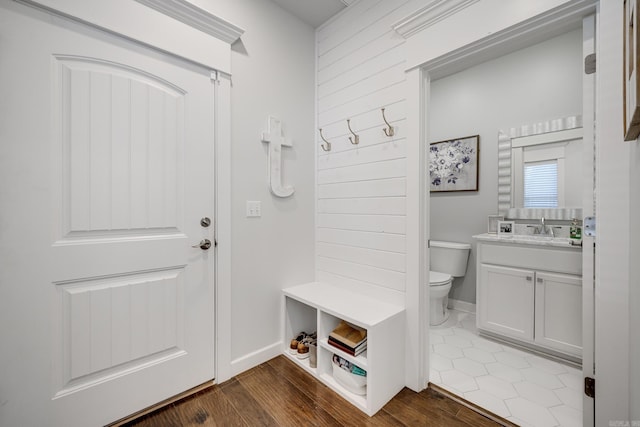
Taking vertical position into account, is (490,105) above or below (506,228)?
above

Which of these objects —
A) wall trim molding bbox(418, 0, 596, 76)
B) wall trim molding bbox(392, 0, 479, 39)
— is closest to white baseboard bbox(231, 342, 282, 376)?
wall trim molding bbox(418, 0, 596, 76)

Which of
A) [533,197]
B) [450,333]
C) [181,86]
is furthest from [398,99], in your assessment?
[450,333]

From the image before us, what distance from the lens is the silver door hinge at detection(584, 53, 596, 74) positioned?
3.99ft

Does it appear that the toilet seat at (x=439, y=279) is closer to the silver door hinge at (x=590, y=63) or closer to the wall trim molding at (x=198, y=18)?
the silver door hinge at (x=590, y=63)

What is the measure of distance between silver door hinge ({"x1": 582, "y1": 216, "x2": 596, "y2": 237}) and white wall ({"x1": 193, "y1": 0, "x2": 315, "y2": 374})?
165 cm

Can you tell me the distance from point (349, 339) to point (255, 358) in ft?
2.40

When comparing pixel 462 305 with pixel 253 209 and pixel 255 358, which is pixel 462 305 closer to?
pixel 255 358

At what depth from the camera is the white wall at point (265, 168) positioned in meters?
1.84

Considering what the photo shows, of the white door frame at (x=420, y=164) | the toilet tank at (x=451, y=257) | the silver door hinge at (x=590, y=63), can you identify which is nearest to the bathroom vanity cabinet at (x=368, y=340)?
the white door frame at (x=420, y=164)

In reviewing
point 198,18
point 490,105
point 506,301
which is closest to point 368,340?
point 506,301

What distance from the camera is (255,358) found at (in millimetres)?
1931

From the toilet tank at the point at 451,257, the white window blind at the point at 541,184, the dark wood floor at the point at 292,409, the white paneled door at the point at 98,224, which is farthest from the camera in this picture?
the toilet tank at the point at 451,257

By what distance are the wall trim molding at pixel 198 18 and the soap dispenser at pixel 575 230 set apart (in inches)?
109

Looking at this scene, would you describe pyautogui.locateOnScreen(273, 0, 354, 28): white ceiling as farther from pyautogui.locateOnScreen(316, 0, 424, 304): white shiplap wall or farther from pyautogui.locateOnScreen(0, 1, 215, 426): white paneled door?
pyautogui.locateOnScreen(0, 1, 215, 426): white paneled door
